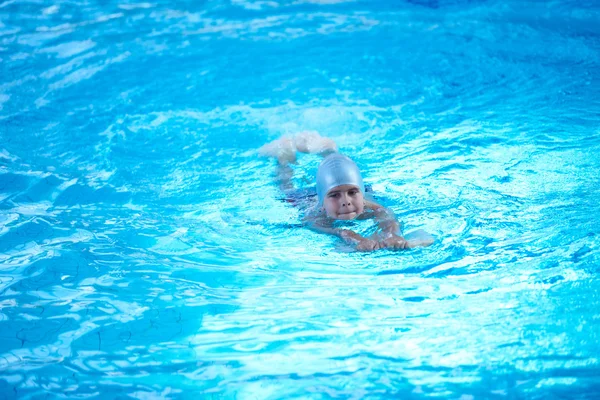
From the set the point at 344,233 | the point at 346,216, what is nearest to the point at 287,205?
the point at 346,216

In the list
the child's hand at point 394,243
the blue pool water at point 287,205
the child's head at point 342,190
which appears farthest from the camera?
the child's head at point 342,190

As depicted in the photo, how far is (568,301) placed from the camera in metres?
4.26

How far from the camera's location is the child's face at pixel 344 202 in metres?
5.72

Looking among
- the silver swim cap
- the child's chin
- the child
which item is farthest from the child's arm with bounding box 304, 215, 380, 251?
the silver swim cap

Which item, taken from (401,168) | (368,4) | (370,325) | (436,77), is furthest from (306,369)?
(368,4)

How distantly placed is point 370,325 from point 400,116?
4643mm

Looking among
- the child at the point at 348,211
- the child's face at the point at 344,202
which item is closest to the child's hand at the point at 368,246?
the child at the point at 348,211

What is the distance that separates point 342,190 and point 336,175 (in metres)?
0.14

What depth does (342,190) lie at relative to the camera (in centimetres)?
577

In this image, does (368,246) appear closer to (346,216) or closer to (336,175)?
(346,216)

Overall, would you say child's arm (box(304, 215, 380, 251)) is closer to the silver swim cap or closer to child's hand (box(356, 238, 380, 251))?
child's hand (box(356, 238, 380, 251))

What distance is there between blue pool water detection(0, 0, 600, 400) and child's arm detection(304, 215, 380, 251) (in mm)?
100

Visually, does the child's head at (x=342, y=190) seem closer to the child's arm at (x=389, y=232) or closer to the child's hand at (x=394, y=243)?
the child's arm at (x=389, y=232)

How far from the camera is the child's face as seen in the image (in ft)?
18.8
